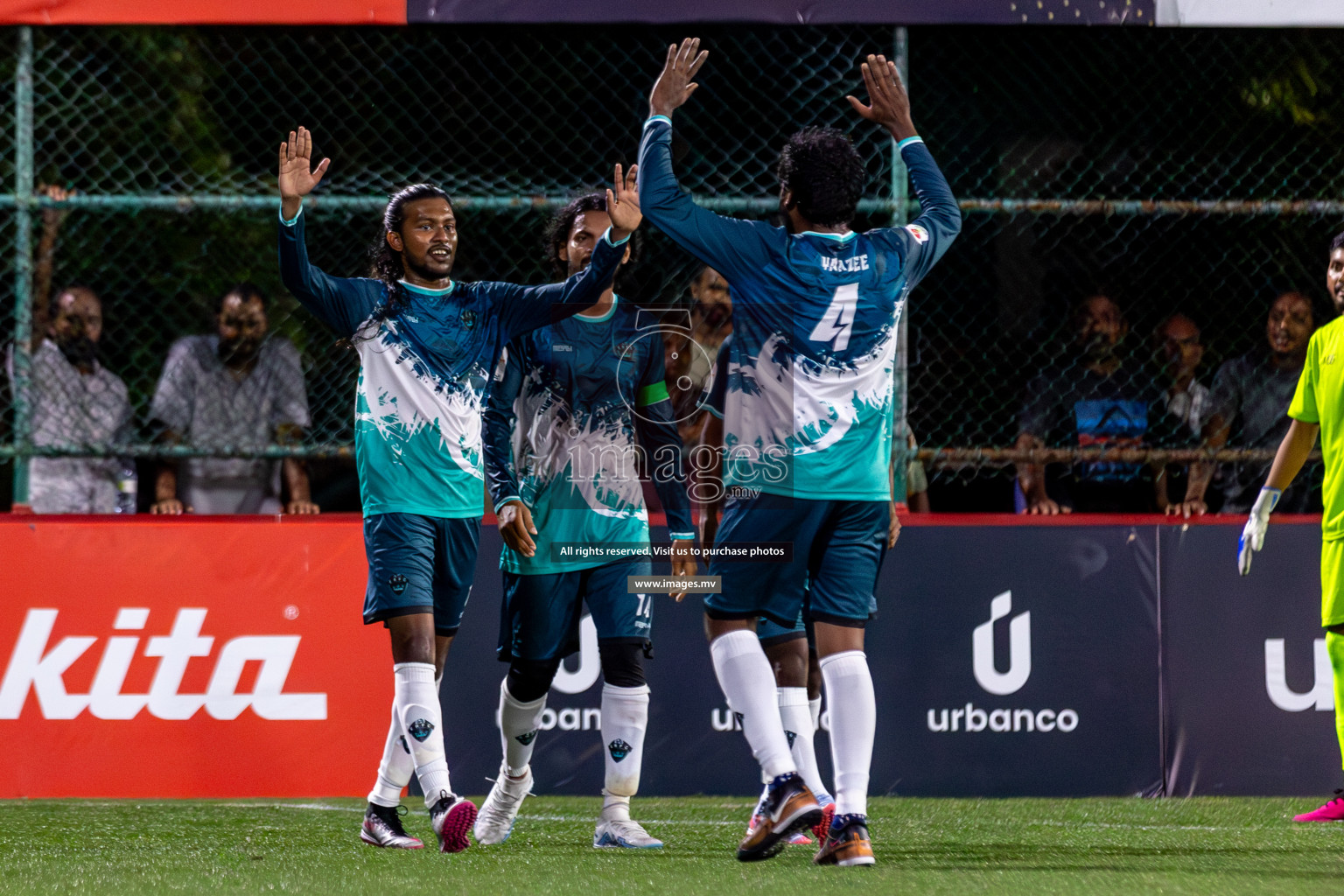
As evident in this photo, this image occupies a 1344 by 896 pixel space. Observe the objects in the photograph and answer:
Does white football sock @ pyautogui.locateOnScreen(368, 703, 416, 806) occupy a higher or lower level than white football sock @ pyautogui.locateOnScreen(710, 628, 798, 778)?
lower

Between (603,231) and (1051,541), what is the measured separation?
2.59 meters

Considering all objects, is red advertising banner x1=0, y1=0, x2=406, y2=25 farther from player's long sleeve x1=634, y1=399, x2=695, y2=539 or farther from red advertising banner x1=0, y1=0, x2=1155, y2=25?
player's long sleeve x1=634, y1=399, x2=695, y2=539

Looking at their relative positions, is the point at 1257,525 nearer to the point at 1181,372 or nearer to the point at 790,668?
the point at 1181,372

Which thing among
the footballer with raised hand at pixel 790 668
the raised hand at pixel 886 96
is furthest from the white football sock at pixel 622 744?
the raised hand at pixel 886 96

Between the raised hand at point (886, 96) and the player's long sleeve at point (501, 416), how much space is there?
4.61 feet

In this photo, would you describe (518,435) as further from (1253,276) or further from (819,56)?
(1253,276)

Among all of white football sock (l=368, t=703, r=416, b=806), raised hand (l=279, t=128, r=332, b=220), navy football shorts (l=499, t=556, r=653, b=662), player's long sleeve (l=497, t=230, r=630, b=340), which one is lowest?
white football sock (l=368, t=703, r=416, b=806)

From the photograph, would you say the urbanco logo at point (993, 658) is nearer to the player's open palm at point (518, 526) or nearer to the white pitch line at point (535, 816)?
the white pitch line at point (535, 816)

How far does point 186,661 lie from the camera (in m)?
6.50

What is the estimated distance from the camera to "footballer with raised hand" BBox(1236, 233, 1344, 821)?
5281mm

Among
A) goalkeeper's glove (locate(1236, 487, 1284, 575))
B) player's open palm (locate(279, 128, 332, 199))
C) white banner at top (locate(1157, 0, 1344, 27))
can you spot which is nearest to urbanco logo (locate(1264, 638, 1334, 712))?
goalkeeper's glove (locate(1236, 487, 1284, 575))

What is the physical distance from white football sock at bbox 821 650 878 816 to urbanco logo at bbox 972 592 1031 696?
2.20 metres

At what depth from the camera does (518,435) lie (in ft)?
17.2

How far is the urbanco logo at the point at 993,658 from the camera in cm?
664
